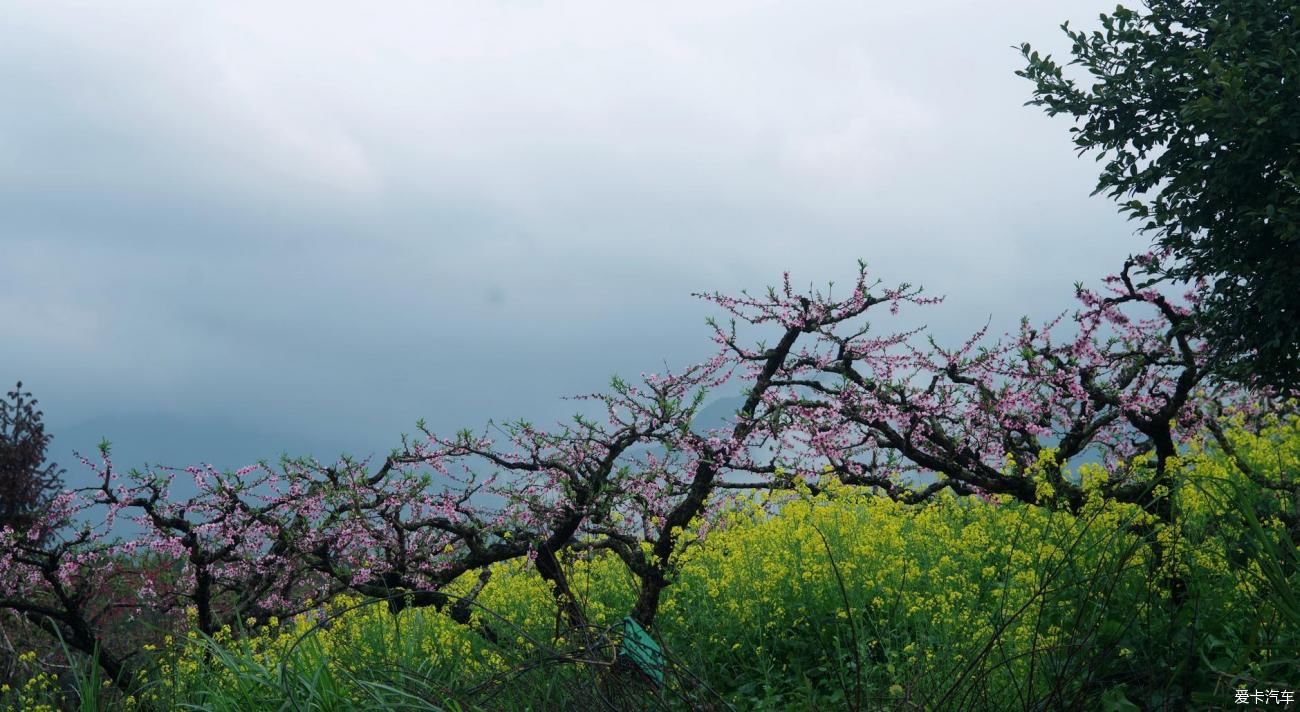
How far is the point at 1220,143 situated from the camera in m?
9.04

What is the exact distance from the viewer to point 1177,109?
955 cm

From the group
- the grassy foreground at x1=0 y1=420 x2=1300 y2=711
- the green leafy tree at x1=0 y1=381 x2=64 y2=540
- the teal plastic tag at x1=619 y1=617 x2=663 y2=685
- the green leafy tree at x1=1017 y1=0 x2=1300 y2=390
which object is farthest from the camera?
the green leafy tree at x1=0 y1=381 x2=64 y2=540

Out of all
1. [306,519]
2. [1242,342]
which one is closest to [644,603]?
[306,519]

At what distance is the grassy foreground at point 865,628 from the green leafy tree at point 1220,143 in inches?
60.1

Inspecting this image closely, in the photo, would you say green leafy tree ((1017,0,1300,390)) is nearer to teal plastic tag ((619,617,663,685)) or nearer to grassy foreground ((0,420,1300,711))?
grassy foreground ((0,420,1300,711))

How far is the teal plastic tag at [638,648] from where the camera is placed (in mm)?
3748

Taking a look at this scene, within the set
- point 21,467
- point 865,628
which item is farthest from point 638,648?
point 21,467

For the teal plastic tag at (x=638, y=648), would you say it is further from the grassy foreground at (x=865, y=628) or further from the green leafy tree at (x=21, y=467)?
the green leafy tree at (x=21, y=467)

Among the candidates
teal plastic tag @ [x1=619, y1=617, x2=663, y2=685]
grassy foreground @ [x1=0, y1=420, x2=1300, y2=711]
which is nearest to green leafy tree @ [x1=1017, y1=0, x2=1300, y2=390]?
grassy foreground @ [x1=0, y1=420, x2=1300, y2=711]

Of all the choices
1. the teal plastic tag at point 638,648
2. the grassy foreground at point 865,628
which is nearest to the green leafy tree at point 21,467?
the grassy foreground at point 865,628

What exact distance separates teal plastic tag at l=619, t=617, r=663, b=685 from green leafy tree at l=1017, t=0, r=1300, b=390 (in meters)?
7.04

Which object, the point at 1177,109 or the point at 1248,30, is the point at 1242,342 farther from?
the point at 1248,30

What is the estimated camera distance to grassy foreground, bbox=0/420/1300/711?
3934mm

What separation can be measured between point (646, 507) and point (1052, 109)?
5.68 metres
